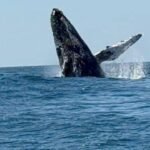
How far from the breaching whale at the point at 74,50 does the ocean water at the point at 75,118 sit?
3.23m

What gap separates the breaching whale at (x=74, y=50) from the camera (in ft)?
76.5

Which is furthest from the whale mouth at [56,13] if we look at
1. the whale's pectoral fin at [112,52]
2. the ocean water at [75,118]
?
the ocean water at [75,118]

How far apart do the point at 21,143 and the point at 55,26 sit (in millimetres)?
12330

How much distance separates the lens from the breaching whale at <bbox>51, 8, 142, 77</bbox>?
2333 cm

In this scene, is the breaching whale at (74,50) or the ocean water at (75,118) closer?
the ocean water at (75,118)

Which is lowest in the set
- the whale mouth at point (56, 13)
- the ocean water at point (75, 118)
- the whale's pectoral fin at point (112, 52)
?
the ocean water at point (75, 118)

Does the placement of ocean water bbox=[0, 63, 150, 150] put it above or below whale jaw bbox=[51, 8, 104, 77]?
below

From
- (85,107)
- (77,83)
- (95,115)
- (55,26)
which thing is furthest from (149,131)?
(55,26)

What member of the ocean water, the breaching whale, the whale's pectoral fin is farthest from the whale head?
the ocean water

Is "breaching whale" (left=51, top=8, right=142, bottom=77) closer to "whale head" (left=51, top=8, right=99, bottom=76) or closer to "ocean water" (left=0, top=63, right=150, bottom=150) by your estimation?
"whale head" (left=51, top=8, right=99, bottom=76)

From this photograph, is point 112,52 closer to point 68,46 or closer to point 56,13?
point 68,46

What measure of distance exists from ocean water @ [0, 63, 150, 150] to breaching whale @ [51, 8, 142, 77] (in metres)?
3.23

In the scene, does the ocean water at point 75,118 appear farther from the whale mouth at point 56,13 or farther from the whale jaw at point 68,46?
the whale mouth at point 56,13

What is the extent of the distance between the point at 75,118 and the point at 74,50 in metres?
10.2
